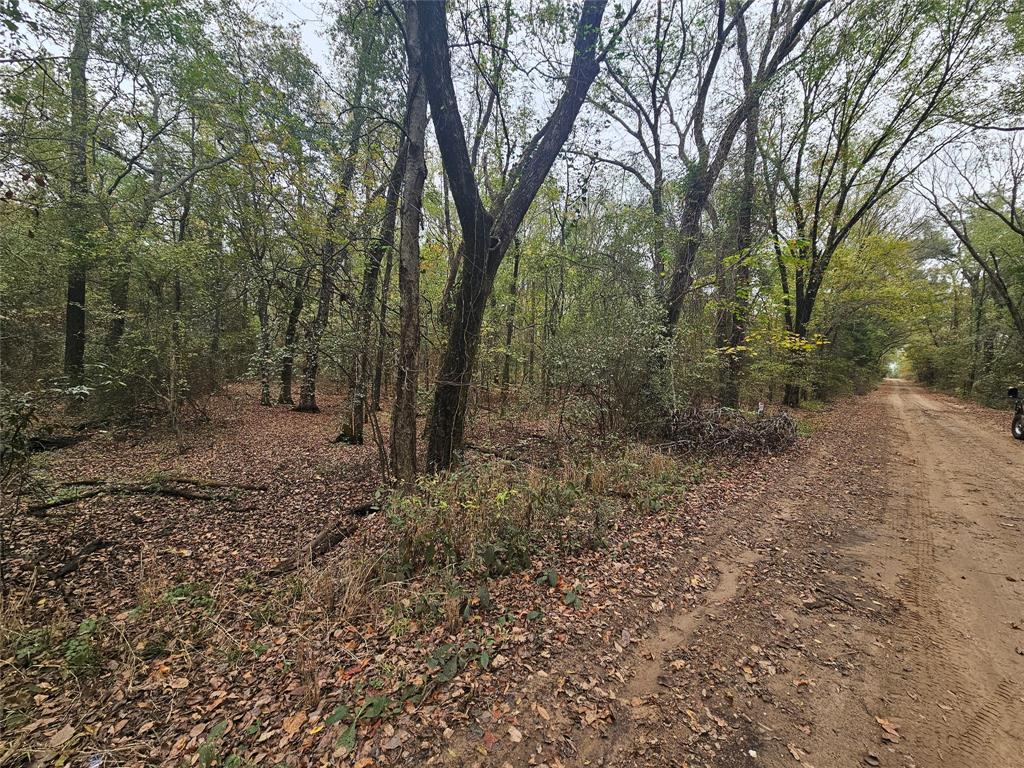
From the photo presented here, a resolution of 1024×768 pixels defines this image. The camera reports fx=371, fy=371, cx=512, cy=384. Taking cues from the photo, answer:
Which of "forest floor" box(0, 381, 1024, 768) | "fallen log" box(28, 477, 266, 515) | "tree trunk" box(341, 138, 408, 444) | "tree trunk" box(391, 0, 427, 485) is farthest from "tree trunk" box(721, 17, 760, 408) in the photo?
"fallen log" box(28, 477, 266, 515)

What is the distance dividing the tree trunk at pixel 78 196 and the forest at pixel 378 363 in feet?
0.34

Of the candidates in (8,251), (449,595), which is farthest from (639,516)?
(8,251)

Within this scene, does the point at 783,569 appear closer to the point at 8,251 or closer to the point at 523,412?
the point at 523,412

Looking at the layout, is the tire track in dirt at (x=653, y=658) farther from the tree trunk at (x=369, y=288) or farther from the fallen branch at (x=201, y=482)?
the fallen branch at (x=201, y=482)

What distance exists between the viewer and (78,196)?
8.51 metres

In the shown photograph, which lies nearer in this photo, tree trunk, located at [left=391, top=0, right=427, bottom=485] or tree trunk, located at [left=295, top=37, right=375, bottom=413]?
tree trunk, located at [left=295, top=37, right=375, bottom=413]

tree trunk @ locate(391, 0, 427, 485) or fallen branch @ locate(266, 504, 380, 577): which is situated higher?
tree trunk @ locate(391, 0, 427, 485)

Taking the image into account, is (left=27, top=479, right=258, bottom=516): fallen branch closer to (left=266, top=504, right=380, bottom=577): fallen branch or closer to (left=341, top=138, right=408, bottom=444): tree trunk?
(left=266, top=504, right=380, bottom=577): fallen branch

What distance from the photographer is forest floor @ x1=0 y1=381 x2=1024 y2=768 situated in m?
2.07

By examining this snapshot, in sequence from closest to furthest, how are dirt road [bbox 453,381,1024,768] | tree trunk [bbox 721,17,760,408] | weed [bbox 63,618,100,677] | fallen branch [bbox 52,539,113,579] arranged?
dirt road [bbox 453,381,1024,768] < weed [bbox 63,618,100,677] < fallen branch [bbox 52,539,113,579] < tree trunk [bbox 721,17,760,408]

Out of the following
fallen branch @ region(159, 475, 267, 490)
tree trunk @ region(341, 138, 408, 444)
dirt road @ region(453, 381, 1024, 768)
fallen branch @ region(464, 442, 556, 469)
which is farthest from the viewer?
fallen branch @ region(464, 442, 556, 469)

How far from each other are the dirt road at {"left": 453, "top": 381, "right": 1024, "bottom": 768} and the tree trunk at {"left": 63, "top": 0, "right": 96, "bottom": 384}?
11111 mm

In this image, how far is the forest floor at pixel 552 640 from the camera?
2.07 m

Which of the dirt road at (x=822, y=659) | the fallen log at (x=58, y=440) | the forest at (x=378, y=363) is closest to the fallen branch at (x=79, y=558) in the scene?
the forest at (x=378, y=363)
